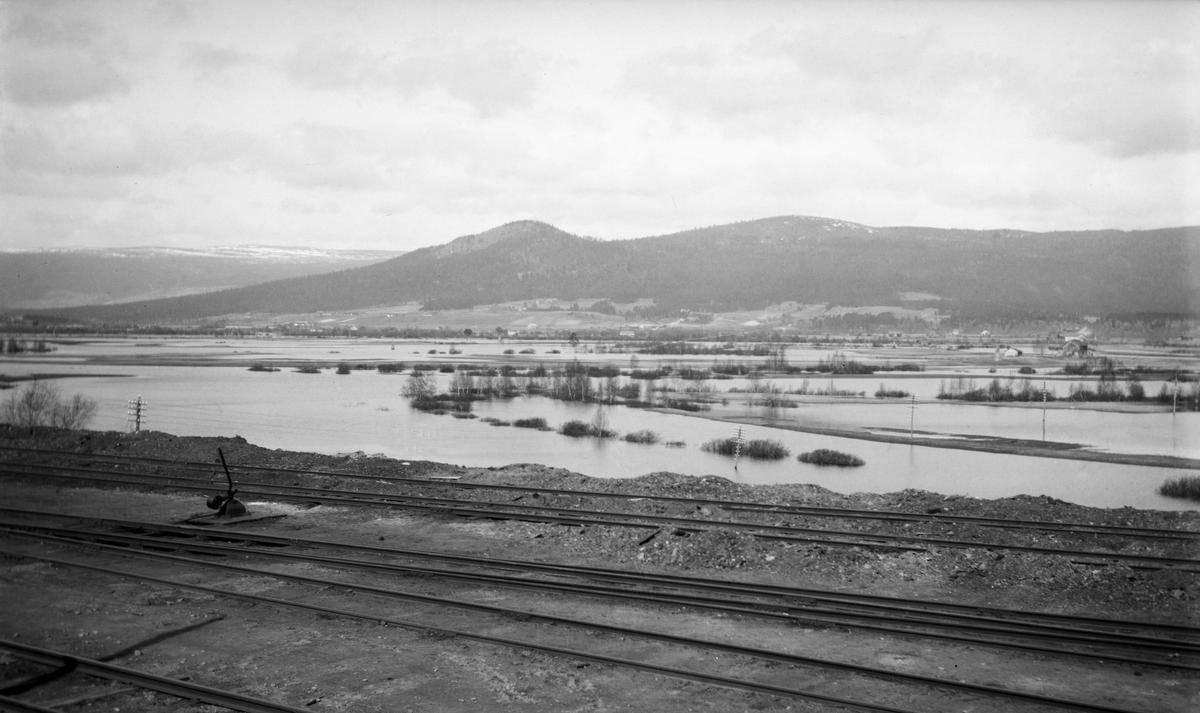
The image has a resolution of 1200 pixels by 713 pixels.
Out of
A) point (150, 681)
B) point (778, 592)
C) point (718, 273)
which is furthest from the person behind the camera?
point (718, 273)

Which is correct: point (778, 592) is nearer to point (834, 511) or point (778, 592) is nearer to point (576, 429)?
point (834, 511)

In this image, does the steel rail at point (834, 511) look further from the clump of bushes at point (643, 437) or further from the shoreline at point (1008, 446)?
the shoreline at point (1008, 446)

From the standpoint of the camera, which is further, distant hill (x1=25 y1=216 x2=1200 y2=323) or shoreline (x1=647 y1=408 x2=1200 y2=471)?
distant hill (x1=25 y1=216 x2=1200 y2=323)

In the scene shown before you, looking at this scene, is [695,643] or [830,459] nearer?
[695,643]

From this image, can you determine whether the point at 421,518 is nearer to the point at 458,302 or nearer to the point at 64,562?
the point at 64,562

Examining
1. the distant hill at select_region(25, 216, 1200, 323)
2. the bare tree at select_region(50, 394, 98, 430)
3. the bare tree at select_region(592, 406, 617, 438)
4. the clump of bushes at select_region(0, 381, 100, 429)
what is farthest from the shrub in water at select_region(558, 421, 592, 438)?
the distant hill at select_region(25, 216, 1200, 323)

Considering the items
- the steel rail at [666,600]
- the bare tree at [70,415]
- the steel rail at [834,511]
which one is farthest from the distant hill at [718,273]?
the steel rail at [666,600]

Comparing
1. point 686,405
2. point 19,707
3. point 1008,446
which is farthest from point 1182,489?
point 19,707

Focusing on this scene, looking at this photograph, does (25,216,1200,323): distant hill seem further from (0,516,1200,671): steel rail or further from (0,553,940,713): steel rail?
(0,553,940,713): steel rail
